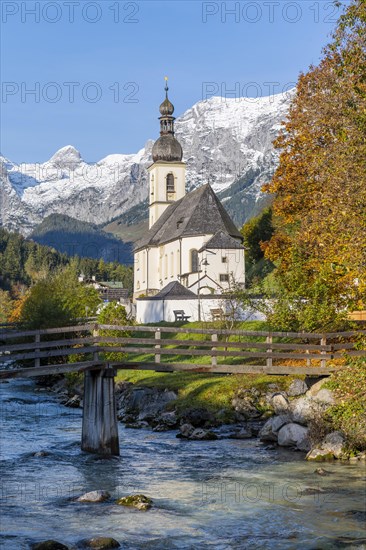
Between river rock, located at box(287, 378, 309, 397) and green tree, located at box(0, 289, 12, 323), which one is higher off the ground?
green tree, located at box(0, 289, 12, 323)

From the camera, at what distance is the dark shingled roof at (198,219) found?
86.9 metres

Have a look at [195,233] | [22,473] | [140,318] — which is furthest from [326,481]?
[195,233]

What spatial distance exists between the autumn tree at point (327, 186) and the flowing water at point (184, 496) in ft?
17.2

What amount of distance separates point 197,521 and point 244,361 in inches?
881

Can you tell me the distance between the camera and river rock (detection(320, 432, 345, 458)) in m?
21.7

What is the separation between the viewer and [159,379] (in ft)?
125

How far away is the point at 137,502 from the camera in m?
16.8

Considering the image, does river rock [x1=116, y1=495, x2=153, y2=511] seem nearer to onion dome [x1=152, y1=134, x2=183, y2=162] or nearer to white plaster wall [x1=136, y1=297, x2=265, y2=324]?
white plaster wall [x1=136, y1=297, x2=265, y2=324]

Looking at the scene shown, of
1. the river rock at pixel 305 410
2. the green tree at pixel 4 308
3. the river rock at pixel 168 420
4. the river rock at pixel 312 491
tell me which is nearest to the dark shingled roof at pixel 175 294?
the river rock at pixel 168 420

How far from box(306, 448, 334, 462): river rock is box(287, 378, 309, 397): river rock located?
7066 millimetres

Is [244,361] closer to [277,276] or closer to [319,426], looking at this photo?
[277,276]

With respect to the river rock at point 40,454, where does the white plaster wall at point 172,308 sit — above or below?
above

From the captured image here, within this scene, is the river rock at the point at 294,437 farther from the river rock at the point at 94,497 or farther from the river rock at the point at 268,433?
the river rock at the point at 94,497

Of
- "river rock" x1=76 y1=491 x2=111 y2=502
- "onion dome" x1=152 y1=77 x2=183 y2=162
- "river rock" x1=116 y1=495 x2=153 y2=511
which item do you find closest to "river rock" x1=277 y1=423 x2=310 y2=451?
"river rock" x1=116 y1=495 x2=153 y2=511
